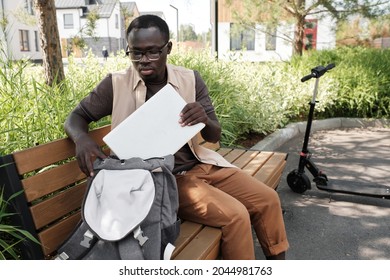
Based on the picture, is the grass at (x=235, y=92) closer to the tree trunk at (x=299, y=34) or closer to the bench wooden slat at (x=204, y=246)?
the bench wooden slat at (x=204, y=246)

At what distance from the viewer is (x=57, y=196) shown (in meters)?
2.09

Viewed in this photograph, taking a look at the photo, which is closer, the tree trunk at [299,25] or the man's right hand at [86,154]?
the man's right hand at [86,154]

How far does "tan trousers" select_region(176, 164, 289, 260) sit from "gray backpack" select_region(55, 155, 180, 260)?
0.33 metres

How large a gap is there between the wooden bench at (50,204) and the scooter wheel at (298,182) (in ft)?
7.08

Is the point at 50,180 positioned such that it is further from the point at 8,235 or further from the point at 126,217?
the point at 126,217

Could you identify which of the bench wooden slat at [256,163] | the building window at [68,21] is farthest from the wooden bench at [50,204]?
the building window at [68,21]

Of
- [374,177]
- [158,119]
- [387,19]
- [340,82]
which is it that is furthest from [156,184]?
[387,19]

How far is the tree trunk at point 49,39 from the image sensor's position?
162 inches

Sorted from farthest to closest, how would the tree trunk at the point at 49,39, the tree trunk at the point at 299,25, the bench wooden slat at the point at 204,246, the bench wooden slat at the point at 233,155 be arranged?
the tree trunk at the point at 299,25 < the tree trunk at the point at 49,39 < the bench wooden slat at the point at 233,155 < the bench wooden slat at the point at 204,246

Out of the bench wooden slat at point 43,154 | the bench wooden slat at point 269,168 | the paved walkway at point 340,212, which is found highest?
the bench wooden slat at point 43,154

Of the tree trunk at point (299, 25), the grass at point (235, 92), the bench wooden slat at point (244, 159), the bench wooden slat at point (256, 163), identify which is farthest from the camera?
the tree trunk at point (299, 25)

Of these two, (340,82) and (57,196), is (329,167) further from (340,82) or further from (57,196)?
(57,196)
